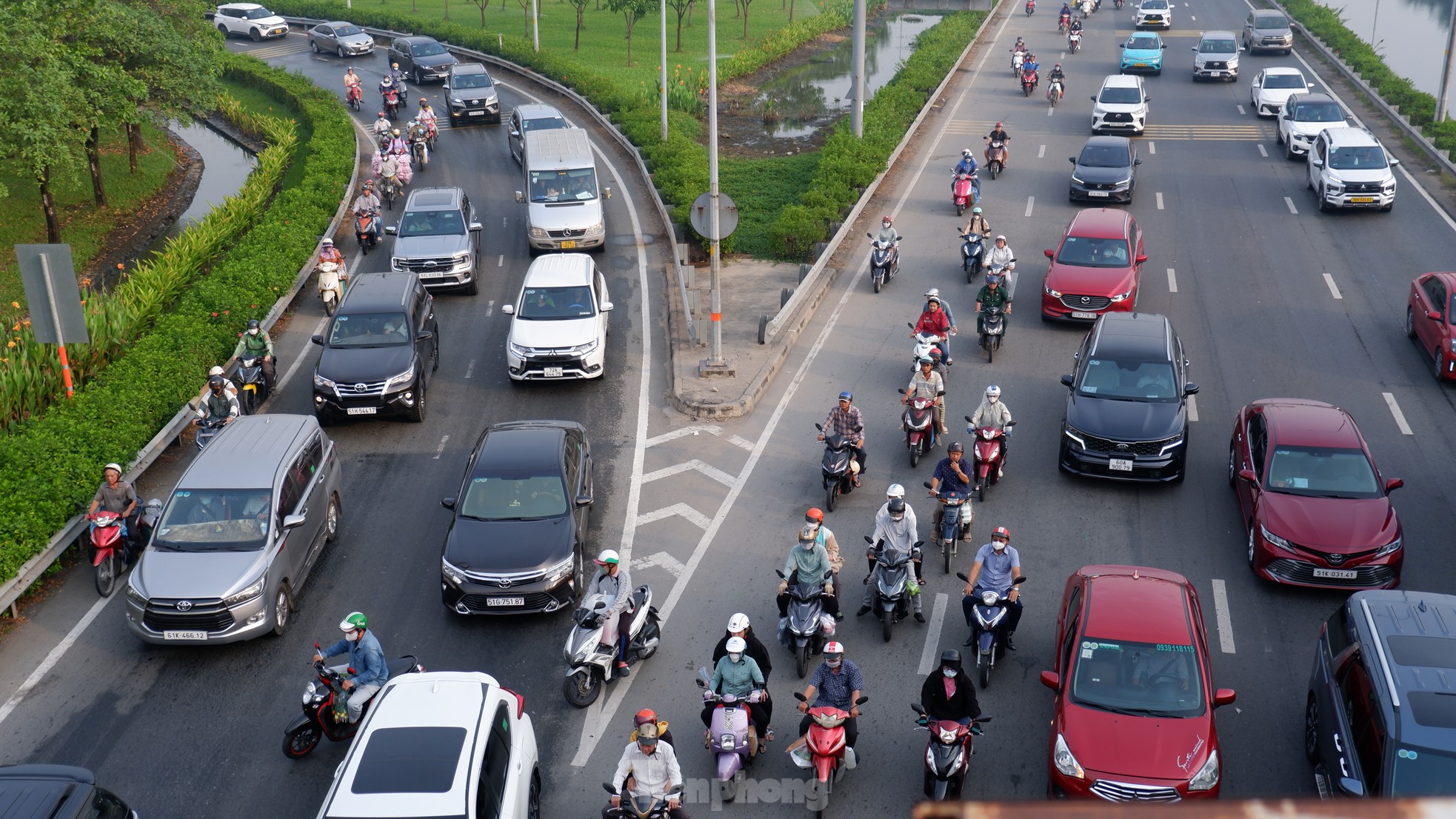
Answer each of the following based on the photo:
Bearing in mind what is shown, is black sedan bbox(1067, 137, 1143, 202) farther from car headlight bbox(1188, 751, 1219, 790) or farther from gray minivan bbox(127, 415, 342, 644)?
car headlight bbox(1188, 751, 1219, 790)

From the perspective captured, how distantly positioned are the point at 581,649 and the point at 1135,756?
19.6ft

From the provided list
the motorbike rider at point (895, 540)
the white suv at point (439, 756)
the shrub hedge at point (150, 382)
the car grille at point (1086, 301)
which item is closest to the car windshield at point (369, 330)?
the shrub hedge at point (150, 382)

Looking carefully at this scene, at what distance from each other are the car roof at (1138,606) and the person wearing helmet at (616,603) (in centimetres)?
511

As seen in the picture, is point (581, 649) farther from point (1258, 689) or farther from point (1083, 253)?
point (1083, 253)

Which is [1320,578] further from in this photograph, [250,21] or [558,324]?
[250,21]

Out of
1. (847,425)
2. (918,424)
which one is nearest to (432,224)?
(847,425)

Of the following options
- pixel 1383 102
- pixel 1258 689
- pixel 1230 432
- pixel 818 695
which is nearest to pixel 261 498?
pixel 818 695

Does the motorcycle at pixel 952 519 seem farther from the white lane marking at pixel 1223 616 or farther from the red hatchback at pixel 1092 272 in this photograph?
the red hatchback at pixel 1092 272

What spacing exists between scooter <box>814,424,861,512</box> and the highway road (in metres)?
0.45

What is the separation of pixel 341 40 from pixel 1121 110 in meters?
40.7

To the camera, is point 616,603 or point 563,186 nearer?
point 616,603

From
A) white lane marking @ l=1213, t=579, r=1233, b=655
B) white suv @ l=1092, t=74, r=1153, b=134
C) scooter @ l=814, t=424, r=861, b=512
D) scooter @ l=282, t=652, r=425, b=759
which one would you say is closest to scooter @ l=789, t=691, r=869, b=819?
scooter @ l=282, t=652, r=425, b=759

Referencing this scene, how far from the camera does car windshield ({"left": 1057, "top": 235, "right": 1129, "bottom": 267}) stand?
975 inches

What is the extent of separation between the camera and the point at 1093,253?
25.0 meters
